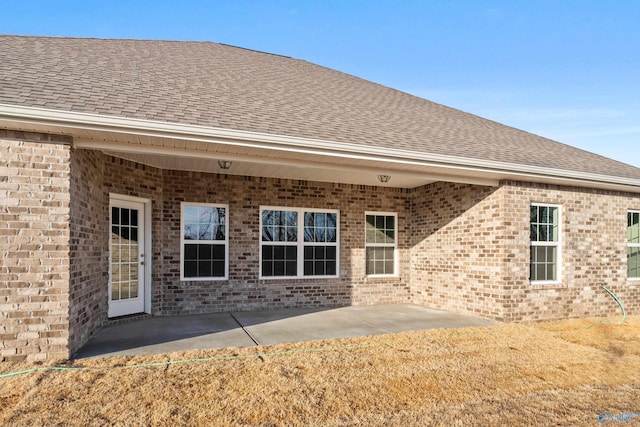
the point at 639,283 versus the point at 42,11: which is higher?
the point at 42,11

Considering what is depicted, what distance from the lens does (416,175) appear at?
25.5 ft

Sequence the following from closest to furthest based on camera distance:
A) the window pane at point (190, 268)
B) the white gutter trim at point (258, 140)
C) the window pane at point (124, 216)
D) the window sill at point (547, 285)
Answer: the white gutter trim at point (258, 140) → the window pane at point (124, 216) → the window sill at point (547, 285) → the window pane at point (190, 268)

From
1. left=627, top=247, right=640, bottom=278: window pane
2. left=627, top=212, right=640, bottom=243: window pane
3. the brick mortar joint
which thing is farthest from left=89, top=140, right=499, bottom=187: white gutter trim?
left=627, top=247, right=640, bottom=278: window pane

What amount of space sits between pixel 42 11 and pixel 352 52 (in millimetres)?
7748

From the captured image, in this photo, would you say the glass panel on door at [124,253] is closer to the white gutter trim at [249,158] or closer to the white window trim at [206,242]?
the white window trim at [206,242]

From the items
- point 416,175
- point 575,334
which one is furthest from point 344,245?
point 575,334

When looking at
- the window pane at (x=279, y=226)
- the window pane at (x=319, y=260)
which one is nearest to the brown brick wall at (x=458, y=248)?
the window pane at (x=319, y=260)

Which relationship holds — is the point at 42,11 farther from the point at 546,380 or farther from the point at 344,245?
the point at 546,380

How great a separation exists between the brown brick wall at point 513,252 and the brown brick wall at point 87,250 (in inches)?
274

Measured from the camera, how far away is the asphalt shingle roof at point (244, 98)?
5609 millimetres

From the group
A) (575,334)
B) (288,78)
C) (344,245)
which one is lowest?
(575,334)

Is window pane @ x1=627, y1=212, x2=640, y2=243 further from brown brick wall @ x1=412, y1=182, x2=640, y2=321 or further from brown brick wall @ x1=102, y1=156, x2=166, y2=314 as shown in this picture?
brown brick wall @ x1=102, y1=156, x2=166, y2=314

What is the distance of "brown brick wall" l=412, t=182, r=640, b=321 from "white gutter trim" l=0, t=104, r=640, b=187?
0.50m

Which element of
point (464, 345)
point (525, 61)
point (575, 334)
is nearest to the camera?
point (464, 345)
